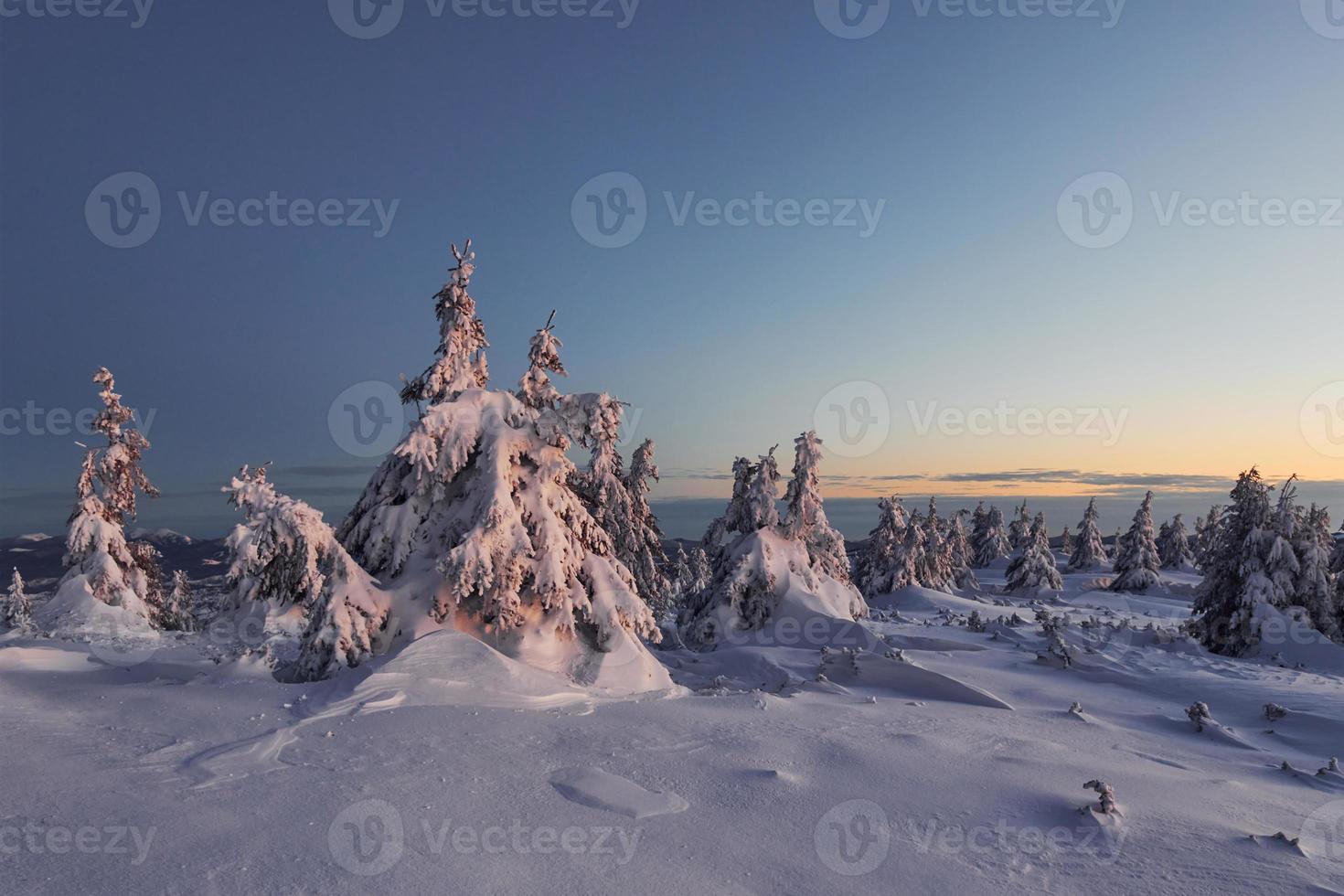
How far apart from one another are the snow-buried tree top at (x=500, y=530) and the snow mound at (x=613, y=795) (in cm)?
448

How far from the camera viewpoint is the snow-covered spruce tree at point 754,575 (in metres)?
22.3

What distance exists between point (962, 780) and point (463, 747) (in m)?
4.90

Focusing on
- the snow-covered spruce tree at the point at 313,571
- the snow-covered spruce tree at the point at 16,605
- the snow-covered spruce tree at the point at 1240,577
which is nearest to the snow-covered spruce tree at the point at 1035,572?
the snow-covered spruce tree at the point at 1240,577

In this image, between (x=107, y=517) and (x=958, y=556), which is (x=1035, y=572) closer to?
(x=958, y=556)

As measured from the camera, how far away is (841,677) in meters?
12.7

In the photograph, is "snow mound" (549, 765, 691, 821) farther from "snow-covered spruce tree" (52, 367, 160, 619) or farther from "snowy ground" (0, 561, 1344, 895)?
"snow-covered spruce tree" (52, 367, 160, 619)

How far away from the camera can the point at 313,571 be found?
947 cm

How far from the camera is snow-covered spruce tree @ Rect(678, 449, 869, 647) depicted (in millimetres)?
22281

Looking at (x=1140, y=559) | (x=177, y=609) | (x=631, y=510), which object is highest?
(x=631, y=510)

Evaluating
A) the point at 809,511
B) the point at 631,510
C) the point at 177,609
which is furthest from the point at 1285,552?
the point at 177,609

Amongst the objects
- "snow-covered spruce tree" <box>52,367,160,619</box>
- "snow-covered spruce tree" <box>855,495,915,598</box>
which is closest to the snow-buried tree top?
"snow-covered spruce tree" <box>52,367,160,619</box>

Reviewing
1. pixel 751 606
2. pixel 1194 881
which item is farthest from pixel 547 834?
pixel 751 606

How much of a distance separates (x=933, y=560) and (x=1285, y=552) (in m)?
30.9

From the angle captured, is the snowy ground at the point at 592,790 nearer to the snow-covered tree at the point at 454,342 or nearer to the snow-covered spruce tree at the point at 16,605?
the snow-covered tree at the point at 454,342
